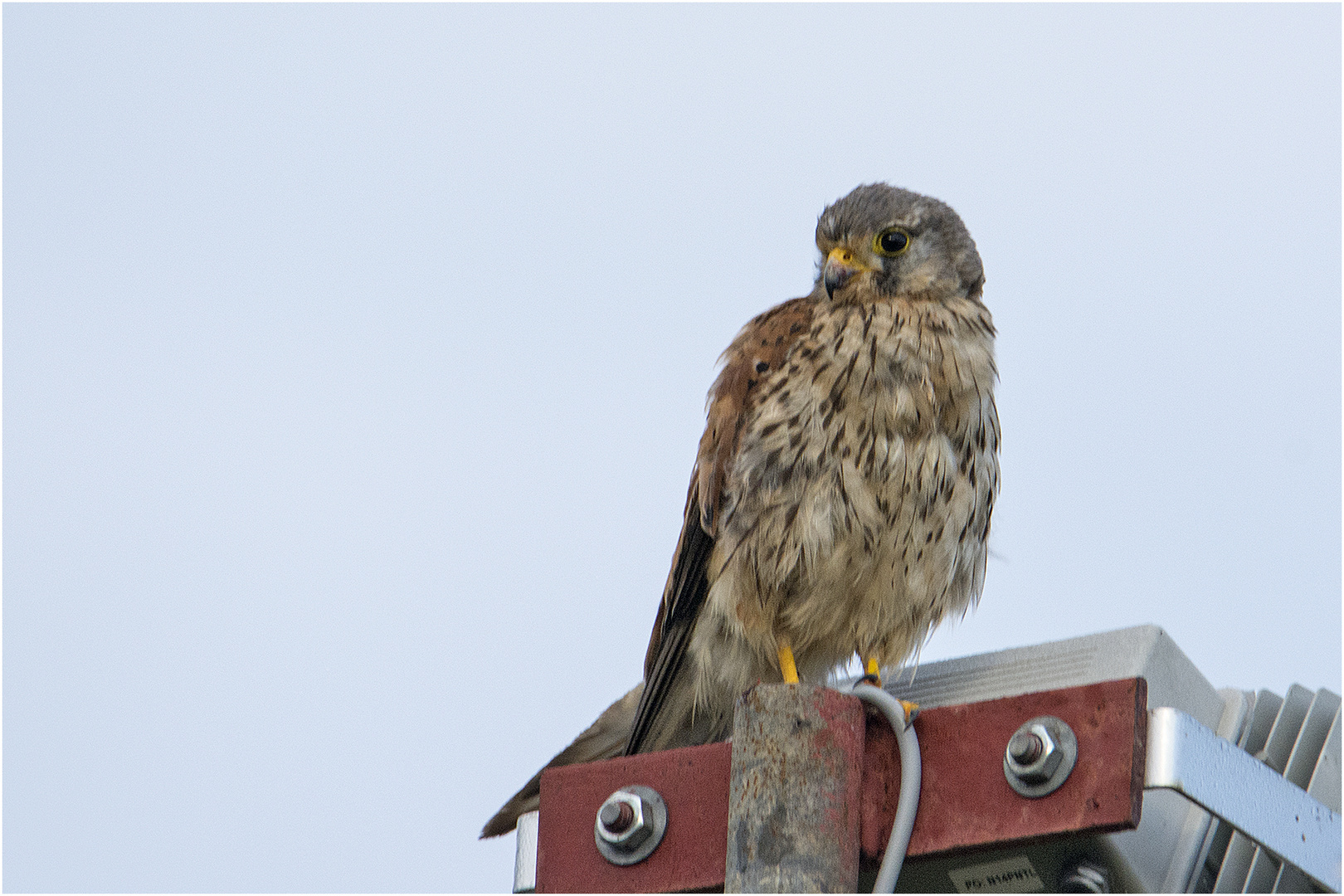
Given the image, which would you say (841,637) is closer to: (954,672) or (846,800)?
(954,672)

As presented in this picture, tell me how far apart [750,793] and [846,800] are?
144mm

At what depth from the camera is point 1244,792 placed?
2.25m

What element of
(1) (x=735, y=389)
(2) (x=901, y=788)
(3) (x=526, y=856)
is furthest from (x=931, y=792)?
(1) (x=735, y=389)

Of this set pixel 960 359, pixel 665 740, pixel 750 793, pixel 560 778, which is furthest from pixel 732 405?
pixel 750 793

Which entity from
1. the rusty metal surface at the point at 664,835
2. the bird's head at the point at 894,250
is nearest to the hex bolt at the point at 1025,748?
the rusty metal surface at the point at 664,835

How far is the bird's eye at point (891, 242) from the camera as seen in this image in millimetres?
4211

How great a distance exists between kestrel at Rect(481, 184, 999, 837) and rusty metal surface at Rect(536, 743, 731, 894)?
792 mm

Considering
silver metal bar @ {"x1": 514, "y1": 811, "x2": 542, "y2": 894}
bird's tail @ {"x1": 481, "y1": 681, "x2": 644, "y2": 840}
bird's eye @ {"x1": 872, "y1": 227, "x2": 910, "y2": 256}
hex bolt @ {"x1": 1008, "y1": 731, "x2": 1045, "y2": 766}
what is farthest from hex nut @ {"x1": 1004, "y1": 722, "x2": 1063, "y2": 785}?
bird's eye @ {"x1": 872, "y1": 227, "x2": 910, "y2": 256}

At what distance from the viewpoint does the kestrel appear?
11.8 feet

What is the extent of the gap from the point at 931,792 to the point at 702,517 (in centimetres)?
153

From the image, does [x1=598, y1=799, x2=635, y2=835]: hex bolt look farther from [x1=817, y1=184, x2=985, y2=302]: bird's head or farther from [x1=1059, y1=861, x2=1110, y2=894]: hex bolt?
[x1=817, y1=184, x2=985, y2=302]: bird's head

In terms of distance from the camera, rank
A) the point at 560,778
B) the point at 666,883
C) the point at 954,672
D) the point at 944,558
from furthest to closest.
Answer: the point at 944,558 → the point at 954,672 → the point at 560,778 → the point at 666,883

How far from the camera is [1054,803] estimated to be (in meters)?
2.17

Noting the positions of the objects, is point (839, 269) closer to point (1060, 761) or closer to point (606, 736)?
point (606, 736)
